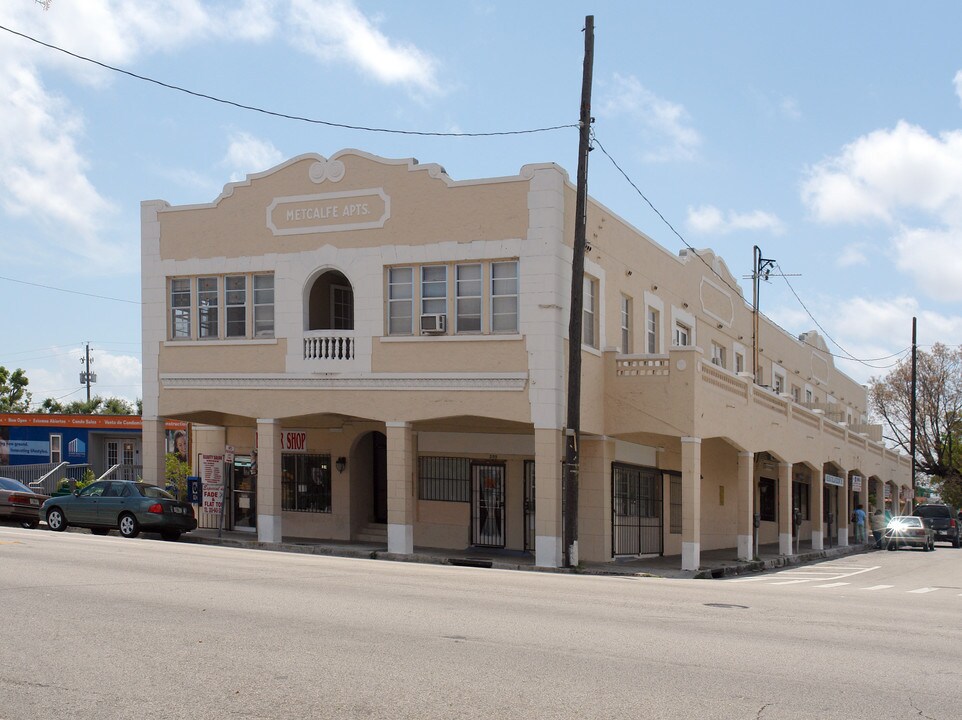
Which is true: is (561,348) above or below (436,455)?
above

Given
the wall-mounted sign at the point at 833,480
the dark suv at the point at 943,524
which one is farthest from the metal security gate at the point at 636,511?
the dark suv at the point at 943,524

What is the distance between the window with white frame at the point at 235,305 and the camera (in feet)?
88.8

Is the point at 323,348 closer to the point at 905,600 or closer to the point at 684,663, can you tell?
the point at 905,600

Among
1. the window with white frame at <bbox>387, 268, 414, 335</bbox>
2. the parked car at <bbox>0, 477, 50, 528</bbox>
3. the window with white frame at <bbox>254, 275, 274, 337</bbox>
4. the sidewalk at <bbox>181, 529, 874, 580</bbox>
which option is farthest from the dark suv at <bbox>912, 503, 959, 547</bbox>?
the parked car at <bbox>0, 477, 50, 528</bbox>

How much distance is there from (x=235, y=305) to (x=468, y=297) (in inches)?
255

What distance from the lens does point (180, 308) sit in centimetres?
2788

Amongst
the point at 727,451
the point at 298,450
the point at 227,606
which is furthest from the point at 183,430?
the point at 227,606

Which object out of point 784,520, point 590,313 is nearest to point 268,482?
point 590,313

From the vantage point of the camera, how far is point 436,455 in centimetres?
2755

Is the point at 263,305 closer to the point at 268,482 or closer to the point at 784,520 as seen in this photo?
the point at 268,482

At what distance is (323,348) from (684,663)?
17754 mm

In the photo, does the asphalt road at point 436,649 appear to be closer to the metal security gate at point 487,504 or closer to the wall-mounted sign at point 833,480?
the metal security gate at point 487,504

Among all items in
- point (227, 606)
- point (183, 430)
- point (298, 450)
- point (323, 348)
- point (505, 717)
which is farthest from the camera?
point (183, 430)

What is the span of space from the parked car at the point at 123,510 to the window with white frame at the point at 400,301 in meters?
6.63
